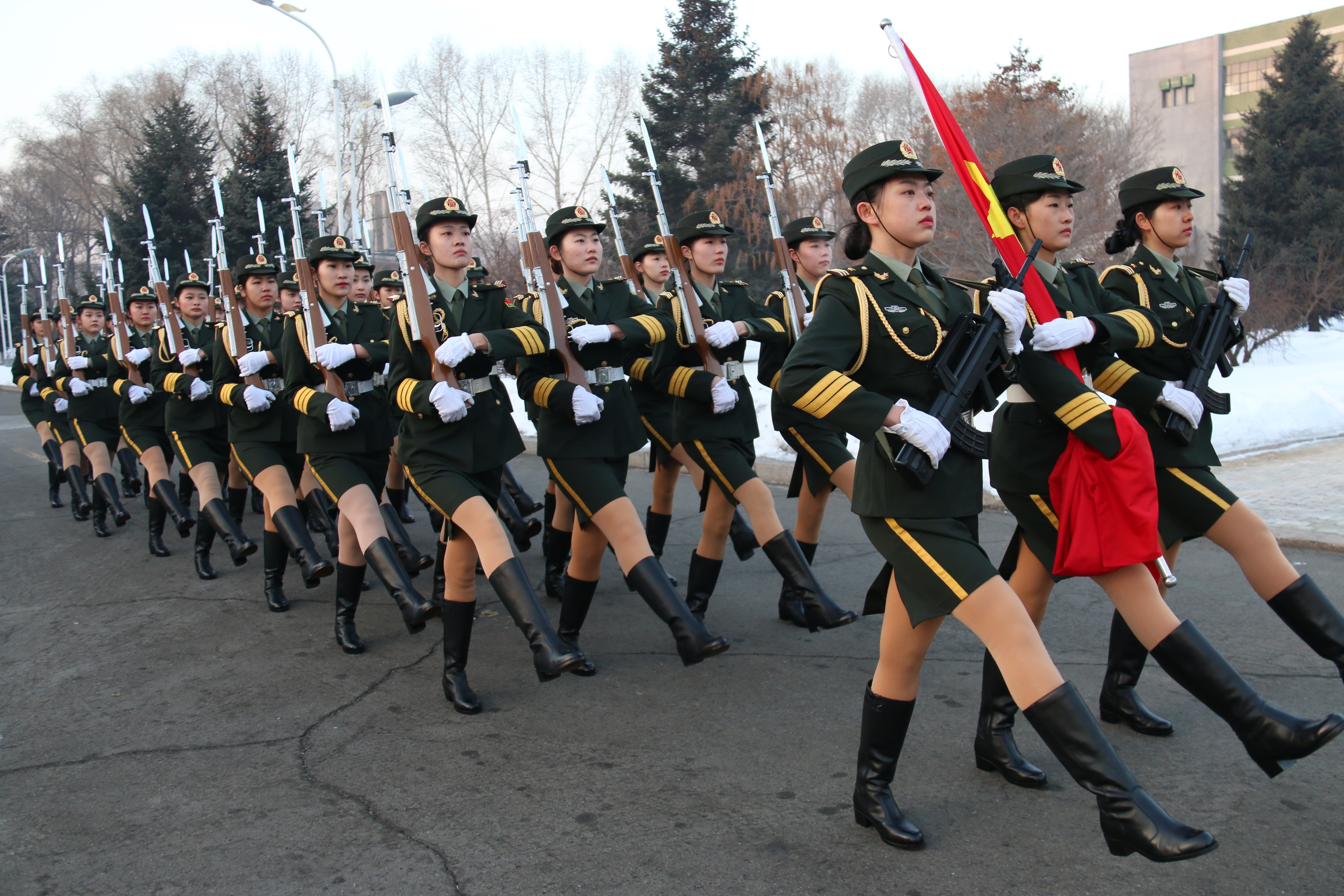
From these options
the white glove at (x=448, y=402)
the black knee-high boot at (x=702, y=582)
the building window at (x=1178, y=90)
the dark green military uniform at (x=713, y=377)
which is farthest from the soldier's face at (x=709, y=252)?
the building window at (x=1178, y=90)

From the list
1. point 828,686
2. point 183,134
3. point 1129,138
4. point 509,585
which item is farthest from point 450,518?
point 183,134

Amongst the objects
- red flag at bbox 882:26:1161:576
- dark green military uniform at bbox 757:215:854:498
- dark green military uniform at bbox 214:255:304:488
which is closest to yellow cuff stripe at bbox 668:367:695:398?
dark green military uniform at bbox 757:215:854:498

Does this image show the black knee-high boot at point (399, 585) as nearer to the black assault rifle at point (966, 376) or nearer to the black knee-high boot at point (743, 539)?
the black knee-high boot at point (743, 539)

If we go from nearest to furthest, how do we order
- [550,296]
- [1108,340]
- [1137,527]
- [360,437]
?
[1137,527] → [1108,340] → [550,296] → [360,437]

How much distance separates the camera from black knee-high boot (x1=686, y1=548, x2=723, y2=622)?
18.7 feet

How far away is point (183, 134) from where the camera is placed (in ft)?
112

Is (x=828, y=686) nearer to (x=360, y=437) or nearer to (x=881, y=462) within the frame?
(x=881, y=462)

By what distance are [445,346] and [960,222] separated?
17.1 m

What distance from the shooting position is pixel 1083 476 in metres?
3.32

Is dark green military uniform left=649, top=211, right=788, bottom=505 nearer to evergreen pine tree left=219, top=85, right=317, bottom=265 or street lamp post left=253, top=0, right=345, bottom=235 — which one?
street lamp post left=253, top=0, right=345, bottom=235

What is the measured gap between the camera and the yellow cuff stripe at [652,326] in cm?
537

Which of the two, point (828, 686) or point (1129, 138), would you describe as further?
point (1129, 138)

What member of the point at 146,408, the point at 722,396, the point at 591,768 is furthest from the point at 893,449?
the point at 146,408

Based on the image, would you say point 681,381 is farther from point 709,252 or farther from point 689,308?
point 709,252
